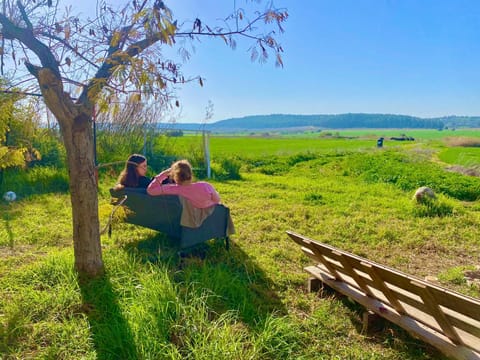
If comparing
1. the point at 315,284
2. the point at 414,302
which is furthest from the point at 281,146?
the point at 414,302

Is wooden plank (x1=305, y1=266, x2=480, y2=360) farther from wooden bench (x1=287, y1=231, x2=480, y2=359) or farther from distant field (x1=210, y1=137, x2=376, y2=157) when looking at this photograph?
distant field (x1=210, y1=137, x2=376, y2=157)

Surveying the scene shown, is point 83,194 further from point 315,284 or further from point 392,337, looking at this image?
point 392,337

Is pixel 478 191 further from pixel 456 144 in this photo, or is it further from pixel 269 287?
pixel 456 144

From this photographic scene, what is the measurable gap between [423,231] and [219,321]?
177 inches

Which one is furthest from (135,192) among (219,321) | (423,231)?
(423,231)

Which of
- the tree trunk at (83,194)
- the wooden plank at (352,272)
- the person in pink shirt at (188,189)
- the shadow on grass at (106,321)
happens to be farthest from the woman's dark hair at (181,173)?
the wooden plank at (352,272)

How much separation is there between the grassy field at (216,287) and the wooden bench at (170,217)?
0.81ft

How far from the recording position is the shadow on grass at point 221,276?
10.5ft

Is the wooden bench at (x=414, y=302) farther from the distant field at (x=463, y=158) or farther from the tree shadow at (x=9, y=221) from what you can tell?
the distant field at (x=463, y=158)

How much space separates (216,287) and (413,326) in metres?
1.68

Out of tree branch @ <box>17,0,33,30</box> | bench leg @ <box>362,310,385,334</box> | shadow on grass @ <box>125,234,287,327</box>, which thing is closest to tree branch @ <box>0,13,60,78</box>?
tree branch @ <box>17,0,33,30</box>

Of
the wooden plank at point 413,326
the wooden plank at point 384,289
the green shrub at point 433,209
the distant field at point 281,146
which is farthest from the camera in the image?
the distant field at point 281,146

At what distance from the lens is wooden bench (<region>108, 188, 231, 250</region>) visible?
4387 millimetres

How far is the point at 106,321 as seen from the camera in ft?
9.52
